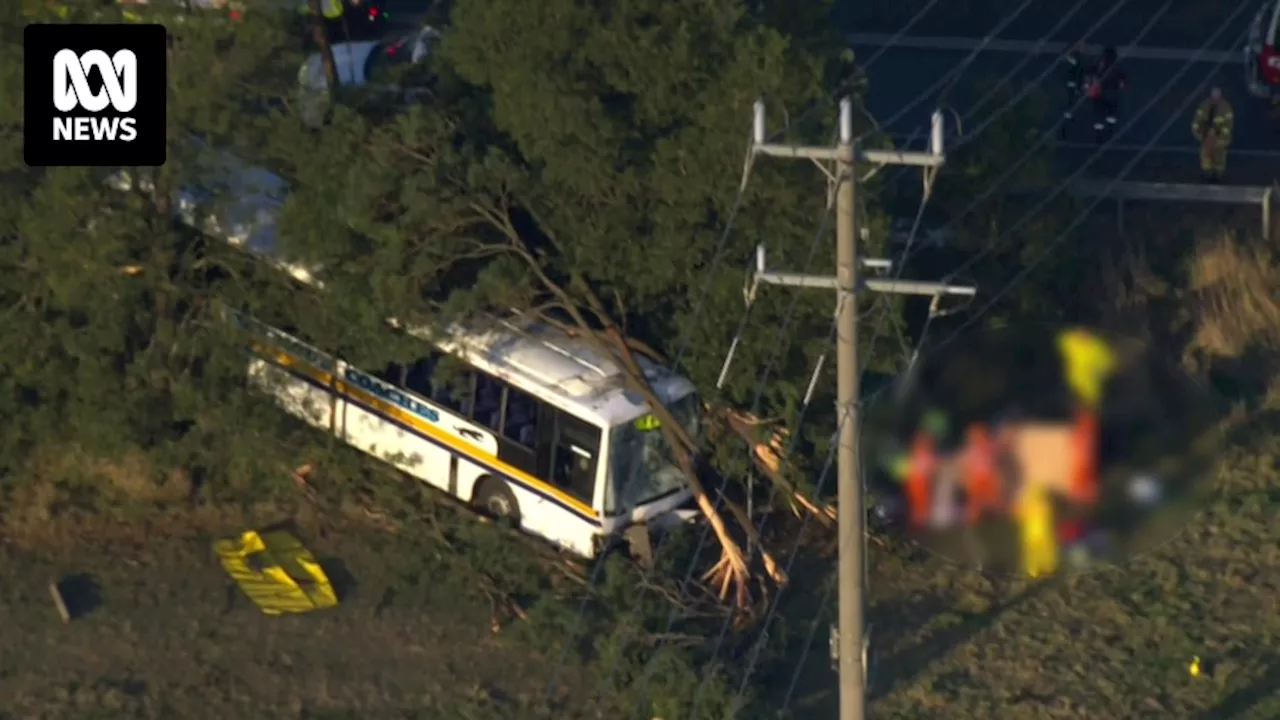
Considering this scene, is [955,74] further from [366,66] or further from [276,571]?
[276,571]

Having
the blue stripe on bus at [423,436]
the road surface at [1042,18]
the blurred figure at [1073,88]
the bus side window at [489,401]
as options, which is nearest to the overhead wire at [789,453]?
the blue stripe on bus at [423,436]

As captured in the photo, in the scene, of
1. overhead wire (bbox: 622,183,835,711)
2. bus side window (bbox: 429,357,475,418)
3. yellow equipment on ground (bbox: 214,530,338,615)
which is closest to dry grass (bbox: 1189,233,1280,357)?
overhead wire (bbox: 622,183,835,711)

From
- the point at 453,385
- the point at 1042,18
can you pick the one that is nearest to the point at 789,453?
the point at 453,385

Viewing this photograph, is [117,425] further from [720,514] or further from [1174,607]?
[1174,607]

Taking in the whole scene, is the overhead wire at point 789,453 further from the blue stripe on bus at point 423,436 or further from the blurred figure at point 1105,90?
the blurred figure at point 1105,90

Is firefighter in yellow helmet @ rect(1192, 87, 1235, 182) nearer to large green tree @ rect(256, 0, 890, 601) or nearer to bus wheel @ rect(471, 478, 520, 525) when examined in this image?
large green tree @ rect(256, 0, 890, 601)
